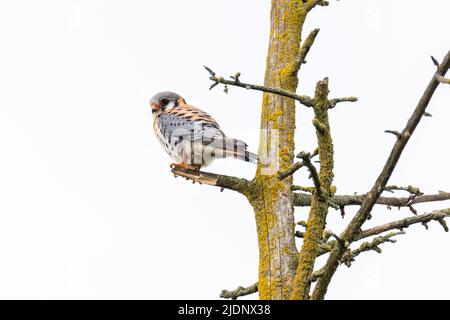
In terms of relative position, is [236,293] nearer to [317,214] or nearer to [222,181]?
[222,181]

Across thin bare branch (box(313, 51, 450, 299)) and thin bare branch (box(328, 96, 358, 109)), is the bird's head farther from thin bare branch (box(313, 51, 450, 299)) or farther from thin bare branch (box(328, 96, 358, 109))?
thin bare branch (box(313, 51, 450, 299))

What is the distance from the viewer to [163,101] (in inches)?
322

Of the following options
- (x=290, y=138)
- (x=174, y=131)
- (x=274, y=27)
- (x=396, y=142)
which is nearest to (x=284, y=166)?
(x=290, y=138)

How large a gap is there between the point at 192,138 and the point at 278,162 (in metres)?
2.07

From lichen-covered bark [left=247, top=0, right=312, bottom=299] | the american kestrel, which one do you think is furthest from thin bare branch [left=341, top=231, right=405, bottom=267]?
the american kestrel

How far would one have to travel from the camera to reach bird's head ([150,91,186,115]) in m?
8.16

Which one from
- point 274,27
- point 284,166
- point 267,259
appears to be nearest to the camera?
point 267,259

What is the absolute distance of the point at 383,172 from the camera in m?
3.84

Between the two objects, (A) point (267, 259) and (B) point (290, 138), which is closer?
(A) point (267, 259)

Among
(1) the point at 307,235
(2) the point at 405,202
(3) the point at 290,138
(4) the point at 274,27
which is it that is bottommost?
(1) the point at 307,235

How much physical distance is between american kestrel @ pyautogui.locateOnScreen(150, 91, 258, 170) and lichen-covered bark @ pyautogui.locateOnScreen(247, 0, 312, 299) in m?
0.93
